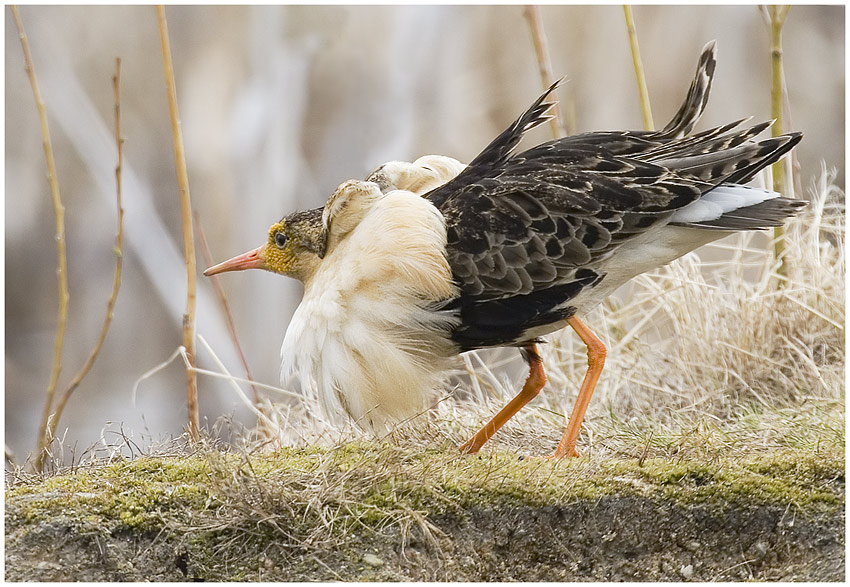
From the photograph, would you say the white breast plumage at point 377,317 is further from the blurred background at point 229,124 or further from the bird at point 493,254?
the blurred background at point 229,124

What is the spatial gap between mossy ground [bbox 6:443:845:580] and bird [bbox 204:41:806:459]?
1.54 ft

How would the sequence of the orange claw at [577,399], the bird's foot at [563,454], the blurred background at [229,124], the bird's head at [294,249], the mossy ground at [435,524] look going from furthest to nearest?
the blurred background at [229,124], the bird's head at [294,249], the orange claw at [577,399], the bird's foot at [563,454], the mossy ground at [435,524]

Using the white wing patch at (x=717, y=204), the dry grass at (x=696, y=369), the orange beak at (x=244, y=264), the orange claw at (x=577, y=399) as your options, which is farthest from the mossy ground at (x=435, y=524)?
the orange beak at (x=244, y=264)

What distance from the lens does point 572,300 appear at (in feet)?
11.5

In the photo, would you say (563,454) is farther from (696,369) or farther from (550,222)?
(696,369)

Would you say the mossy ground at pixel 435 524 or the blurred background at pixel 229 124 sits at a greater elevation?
the blurred background at pixel 229 124

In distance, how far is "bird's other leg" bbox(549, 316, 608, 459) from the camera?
11.3 ft

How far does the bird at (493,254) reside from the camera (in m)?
3.41

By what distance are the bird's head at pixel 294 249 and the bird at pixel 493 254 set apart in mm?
154

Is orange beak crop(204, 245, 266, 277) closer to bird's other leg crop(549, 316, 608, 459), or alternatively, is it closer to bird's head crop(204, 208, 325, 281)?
bird's head crop(204, 208, 325, 281)

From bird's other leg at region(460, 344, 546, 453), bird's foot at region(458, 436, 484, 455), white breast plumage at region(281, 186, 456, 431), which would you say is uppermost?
white breast plumage at region(281, 186, 456, 431)

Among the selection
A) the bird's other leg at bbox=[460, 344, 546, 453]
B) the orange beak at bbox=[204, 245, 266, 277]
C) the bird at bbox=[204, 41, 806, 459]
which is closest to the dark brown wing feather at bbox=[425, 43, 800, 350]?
the bird at bbox=[204, 41, 806, 459]

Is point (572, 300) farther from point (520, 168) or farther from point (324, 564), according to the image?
point (324, 564)

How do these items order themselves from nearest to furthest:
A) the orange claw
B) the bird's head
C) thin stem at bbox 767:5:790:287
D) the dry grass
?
the orange claw
the bird's head
the dry grass
thin stem at bbox 767:5:790:287
